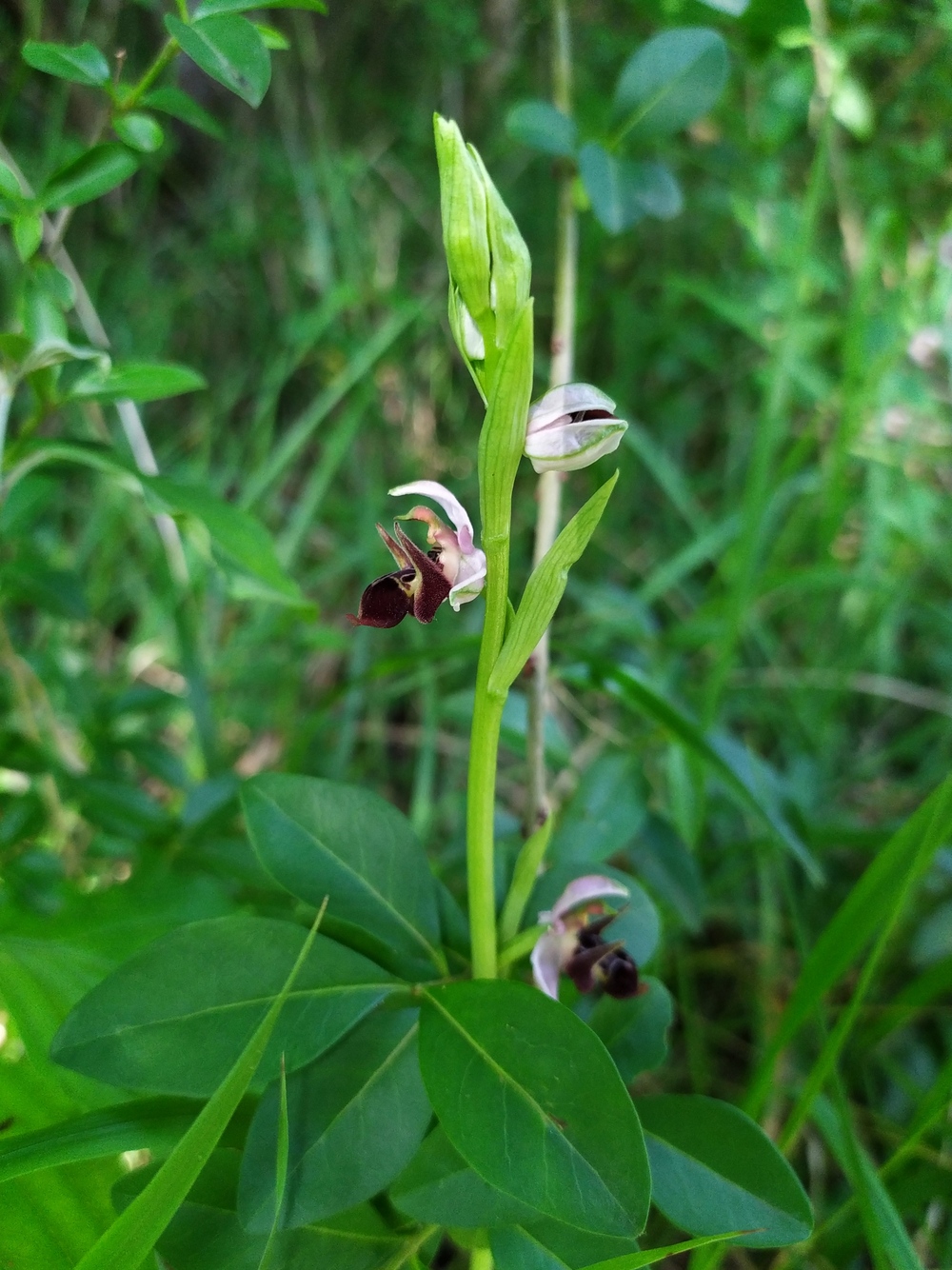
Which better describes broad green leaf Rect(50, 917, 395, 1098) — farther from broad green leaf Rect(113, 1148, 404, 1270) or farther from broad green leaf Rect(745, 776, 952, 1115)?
broad green leaf Rect(745, 776, 952, 1115)

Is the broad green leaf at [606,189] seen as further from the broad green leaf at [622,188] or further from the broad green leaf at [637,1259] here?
the broad green leaf at [637,1259]

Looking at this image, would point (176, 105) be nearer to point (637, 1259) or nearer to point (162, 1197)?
point (162, 1197)

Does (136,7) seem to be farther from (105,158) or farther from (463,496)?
(105,158)

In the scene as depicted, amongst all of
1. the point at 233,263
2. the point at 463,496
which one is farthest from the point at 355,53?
the point at 463,496

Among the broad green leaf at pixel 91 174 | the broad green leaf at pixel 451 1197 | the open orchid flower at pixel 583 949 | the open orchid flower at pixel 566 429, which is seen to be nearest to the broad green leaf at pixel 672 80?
the broad green leaf at pixel 91 174

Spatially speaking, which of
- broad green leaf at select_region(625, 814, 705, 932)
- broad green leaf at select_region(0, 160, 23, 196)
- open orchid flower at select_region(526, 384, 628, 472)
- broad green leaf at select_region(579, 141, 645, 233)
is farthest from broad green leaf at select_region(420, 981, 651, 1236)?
broad green leaf at select_region(579, 141, 645, 233)

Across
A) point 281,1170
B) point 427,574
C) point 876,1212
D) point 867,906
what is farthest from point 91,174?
point 876,1212
